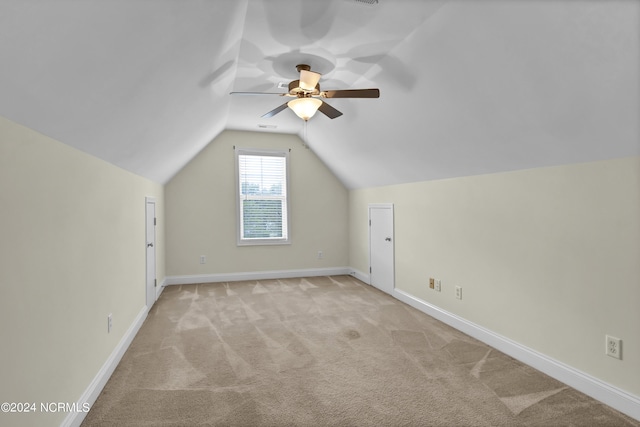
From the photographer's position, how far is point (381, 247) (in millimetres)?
5102

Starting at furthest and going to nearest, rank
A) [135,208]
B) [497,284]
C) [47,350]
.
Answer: [135,208]
[497,284]
[47,350]

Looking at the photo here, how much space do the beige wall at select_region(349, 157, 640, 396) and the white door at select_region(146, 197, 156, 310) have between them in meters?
3.27

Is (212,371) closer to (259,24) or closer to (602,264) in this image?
(259,24)

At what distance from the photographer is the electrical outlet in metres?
2.12

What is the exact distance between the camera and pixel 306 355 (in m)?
2.92

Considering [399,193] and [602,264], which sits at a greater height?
[399,193]

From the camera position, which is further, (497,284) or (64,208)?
(497,284)

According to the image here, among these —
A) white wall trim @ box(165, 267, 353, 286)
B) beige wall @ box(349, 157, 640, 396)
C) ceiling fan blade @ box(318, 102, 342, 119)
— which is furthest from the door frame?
beige wall @ box(349, 157, 640, 396)

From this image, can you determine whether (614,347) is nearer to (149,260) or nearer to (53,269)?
(53,269)

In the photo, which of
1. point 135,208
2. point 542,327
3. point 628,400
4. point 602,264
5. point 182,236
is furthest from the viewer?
point 182,236

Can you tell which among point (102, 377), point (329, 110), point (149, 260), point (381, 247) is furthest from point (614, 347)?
point (149, 260)

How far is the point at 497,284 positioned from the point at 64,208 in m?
3.20

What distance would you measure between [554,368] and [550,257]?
0.79 meters

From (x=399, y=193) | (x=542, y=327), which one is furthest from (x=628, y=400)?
(x=399, y=193)
